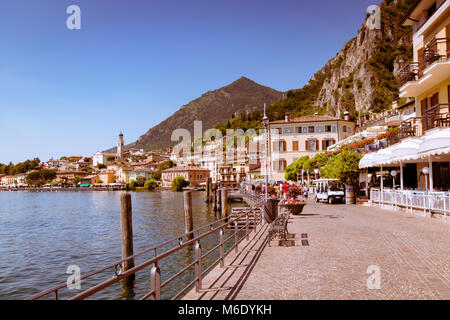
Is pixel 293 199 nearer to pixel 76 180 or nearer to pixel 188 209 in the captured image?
pixel 188 209

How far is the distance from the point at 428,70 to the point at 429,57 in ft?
3.78

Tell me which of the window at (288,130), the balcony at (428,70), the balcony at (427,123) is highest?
the window at (288,130)

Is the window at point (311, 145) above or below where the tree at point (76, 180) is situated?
above

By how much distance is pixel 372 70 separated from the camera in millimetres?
85062

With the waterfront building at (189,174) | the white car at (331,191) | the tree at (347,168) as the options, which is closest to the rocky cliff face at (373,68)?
the waterfront building at (189,174)

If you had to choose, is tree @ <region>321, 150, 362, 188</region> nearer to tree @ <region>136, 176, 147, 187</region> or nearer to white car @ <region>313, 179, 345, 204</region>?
white car @ <region>313, 179, 345, 204</region>

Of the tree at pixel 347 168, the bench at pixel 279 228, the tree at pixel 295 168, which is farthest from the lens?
the tree at pixel 295 168

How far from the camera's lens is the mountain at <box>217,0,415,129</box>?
265ft

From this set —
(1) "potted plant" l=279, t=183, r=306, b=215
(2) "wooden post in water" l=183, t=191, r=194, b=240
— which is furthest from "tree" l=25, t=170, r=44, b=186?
(1) "potted plant" l=279, t=183, r=306, b=215

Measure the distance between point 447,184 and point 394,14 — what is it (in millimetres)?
96263

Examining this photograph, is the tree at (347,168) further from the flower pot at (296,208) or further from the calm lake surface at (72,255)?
the calm lake surface at (72,255)

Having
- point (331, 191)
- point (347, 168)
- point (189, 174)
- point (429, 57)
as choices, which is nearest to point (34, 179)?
point (189, 174)

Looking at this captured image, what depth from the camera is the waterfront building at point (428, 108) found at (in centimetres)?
1691
